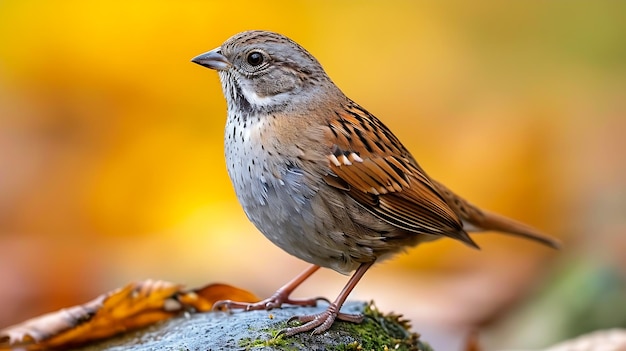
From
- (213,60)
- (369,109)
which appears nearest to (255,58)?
(213,60)

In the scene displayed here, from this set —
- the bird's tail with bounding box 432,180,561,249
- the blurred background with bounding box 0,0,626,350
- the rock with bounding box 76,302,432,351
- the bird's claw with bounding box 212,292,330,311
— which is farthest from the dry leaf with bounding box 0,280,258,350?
the blurred background with bounding box 0,0,626,350

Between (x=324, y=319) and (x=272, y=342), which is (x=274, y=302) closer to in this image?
(x=324, y=319)

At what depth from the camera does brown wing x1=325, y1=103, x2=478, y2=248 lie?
13.8 ft

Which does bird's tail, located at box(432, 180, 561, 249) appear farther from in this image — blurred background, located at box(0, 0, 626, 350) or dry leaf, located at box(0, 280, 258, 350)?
dry leaf, located at box(0, 280, 258, 350)

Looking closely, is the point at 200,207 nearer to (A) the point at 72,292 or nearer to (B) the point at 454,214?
(A) the point at 72,292

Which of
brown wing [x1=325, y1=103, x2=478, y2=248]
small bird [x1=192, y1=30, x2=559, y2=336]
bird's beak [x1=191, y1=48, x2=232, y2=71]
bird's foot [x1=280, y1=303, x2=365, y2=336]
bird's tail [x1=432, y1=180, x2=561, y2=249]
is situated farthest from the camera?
bird's tail [x1=432, y1=180, x2=561, y2=249]

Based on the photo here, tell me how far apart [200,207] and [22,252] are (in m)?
1.69

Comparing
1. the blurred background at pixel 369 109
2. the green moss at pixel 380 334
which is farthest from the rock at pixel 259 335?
the blurred background at pixel 369 109

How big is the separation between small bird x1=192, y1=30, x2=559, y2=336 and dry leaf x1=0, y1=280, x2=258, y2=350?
33cm

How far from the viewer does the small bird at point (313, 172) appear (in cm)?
406

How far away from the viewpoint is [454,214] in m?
4.61

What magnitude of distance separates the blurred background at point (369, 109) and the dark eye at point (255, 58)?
110 inches

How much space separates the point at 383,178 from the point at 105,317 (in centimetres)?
143

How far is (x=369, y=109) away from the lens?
1053 cm
